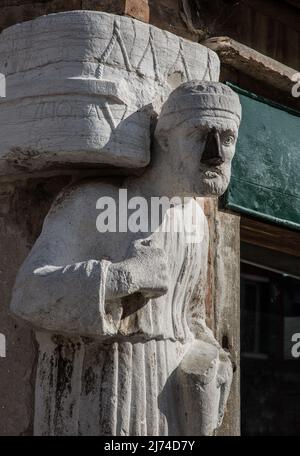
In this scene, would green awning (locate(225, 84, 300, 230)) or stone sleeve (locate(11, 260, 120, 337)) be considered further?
green awning (locate(225, 84, 300, 230))

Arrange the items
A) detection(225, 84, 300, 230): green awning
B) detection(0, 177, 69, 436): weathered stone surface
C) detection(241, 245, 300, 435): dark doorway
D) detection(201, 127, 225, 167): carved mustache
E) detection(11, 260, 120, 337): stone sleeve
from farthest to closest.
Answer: detection(241, 245, 300, 435): dark doorway → detection(225, 84, 300, 230): green awning → detection(0, 177, 69, 436): weathered stone surface → detection(201, 127, 225, 167): carved mustache → detection(11, 260, 120, 337): stone sleeve

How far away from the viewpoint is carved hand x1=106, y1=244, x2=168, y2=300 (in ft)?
12.3

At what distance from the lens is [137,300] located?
389 centimetres

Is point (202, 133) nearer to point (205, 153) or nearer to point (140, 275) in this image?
point (205, 153)

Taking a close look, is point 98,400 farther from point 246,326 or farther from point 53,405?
point 246,326

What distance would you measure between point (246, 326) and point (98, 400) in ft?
9.02

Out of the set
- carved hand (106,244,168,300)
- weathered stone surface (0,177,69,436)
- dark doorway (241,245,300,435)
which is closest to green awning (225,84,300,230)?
dark doorway (241,245,300,435)

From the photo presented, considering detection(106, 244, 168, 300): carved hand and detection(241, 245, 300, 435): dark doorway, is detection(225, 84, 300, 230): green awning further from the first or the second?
detection(106, 244, 168, 300): carved hand

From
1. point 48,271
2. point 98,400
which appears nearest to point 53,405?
point 98,400

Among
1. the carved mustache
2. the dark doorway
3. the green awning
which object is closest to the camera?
the carved mustache

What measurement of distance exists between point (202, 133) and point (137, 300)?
61cm

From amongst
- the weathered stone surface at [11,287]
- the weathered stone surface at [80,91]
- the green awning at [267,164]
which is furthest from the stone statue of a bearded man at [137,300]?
the green awning at [267,164]

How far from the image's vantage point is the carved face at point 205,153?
4.00 m

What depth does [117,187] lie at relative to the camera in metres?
4.13
